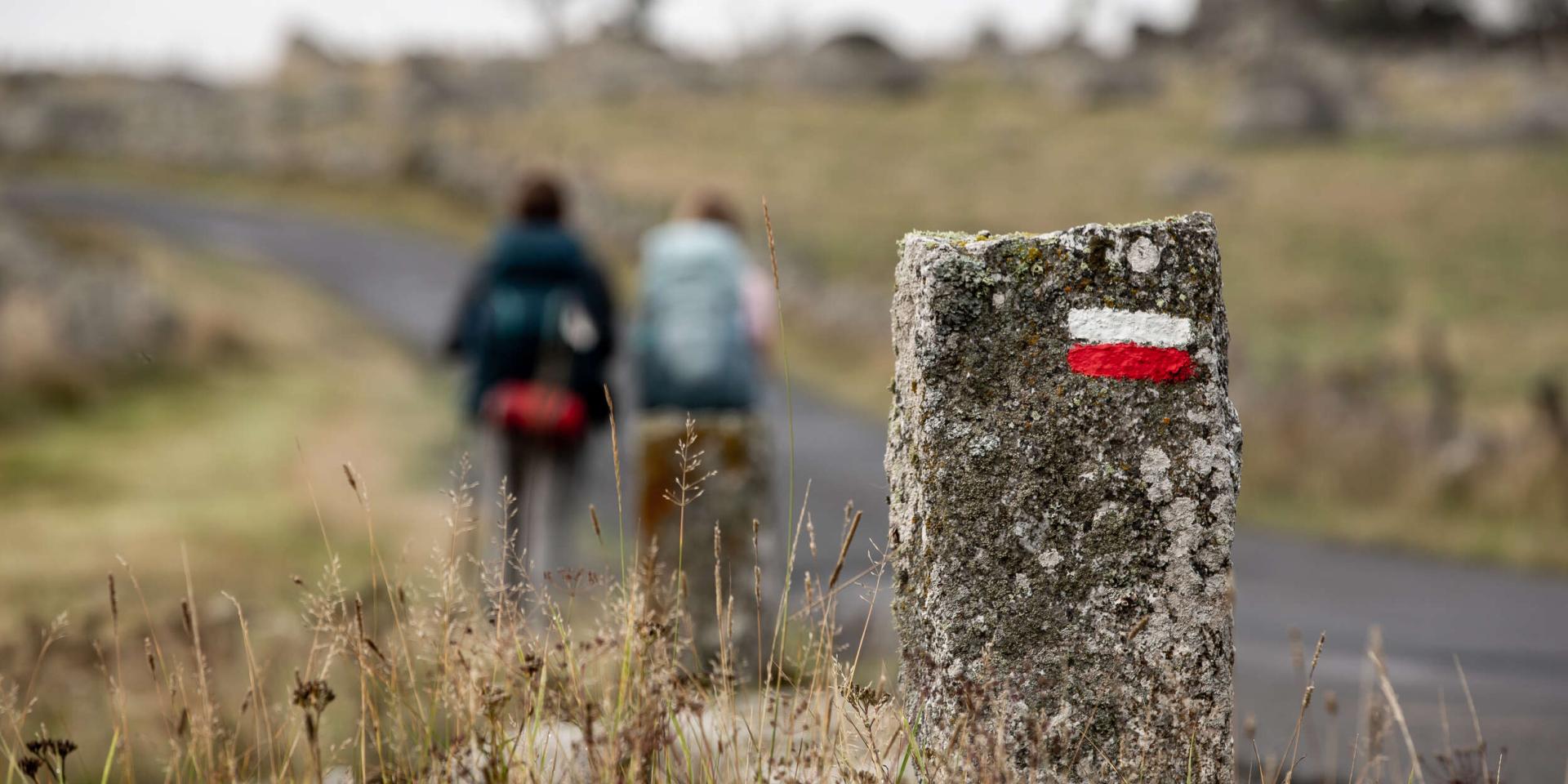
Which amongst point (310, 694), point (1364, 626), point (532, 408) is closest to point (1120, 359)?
point (310, 694)

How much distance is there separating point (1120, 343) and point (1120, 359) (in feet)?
0.10

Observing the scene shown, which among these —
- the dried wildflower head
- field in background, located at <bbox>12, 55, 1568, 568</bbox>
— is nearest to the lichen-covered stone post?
the dried wildflower head

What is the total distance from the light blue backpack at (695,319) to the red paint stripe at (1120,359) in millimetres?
3470

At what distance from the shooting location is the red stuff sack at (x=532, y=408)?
17.6 feet

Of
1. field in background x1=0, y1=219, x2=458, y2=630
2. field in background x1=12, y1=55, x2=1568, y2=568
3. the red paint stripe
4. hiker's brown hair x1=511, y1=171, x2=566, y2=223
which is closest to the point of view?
the red paint stripe

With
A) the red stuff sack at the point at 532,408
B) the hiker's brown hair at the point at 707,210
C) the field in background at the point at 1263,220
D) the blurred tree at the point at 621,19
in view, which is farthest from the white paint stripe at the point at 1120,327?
the blurred tree at the point at 621,19

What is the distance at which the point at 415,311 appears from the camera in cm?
1806

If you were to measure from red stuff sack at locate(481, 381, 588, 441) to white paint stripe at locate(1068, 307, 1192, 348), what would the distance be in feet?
11.8

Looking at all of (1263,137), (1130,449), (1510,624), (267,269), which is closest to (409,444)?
(1510,624)

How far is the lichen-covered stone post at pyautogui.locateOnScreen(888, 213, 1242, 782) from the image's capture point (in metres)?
2.19

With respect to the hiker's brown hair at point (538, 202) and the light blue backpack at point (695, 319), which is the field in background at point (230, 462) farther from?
the hiker's brown hair at point (538, 202)

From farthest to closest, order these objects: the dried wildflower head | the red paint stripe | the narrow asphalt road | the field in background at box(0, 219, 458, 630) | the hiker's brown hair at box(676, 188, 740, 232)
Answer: the field in background at box(0, 219, 458, 630), the hiker's brown hair at box(676, 188, 740, 232), the narrow asphalt road, the red paint stripe, the dried wildflower head

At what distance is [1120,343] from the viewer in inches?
86.0

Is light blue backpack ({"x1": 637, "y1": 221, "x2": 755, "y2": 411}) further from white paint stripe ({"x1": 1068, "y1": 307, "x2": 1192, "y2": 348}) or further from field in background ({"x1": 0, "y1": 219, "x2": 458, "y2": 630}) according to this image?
white paint stripe ({"x1": 1068, "y1": 307, "x2": 1192, "y2": 348})
